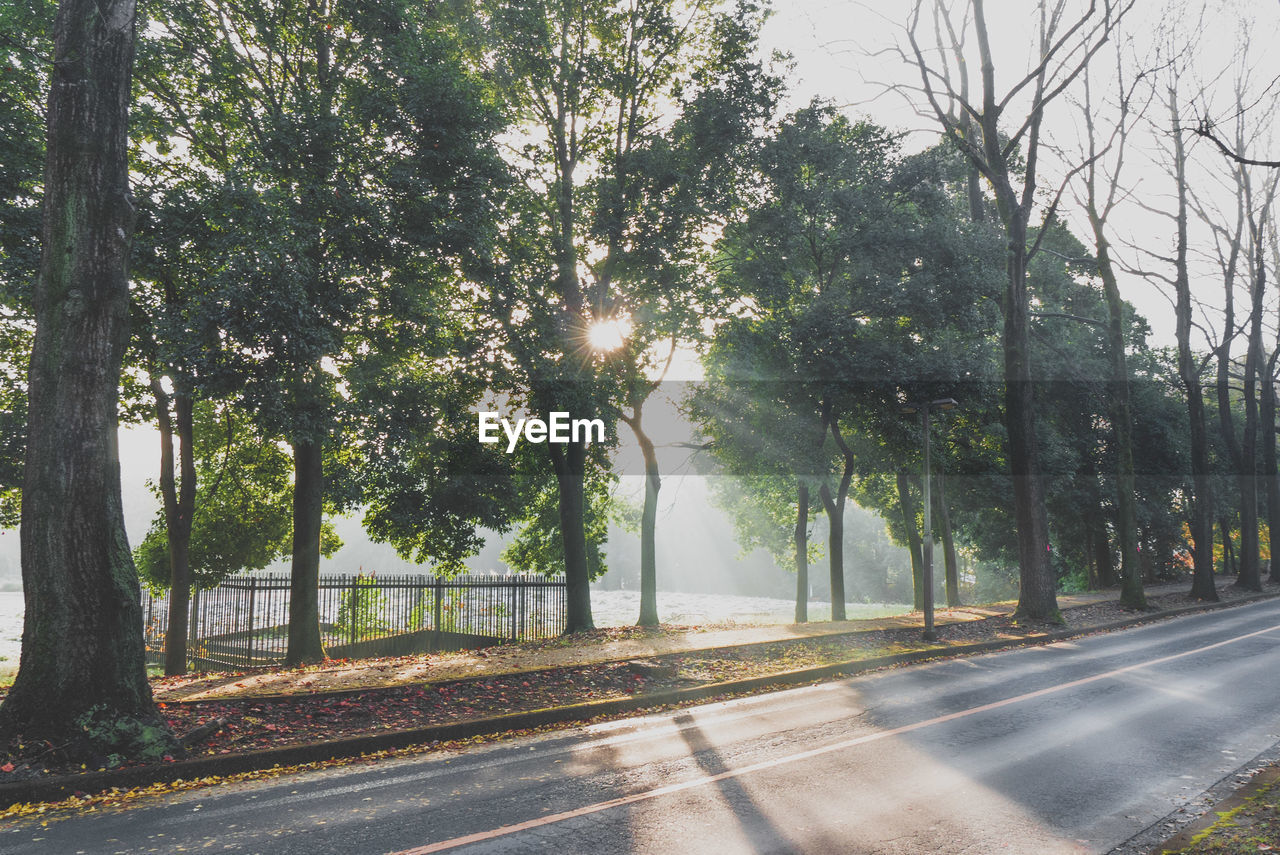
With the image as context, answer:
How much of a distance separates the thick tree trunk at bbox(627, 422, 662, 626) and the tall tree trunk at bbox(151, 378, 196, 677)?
12800 mm

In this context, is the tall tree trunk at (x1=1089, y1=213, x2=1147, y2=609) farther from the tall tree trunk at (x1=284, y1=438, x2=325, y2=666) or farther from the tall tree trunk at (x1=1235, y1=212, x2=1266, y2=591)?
the tall tree trunk at (x1=284, y1=438, x2=325, y2=666)

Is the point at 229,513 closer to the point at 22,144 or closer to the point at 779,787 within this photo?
the point at 22,144

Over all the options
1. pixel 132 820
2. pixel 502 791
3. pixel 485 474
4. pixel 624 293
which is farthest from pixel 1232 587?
pixel 132 820

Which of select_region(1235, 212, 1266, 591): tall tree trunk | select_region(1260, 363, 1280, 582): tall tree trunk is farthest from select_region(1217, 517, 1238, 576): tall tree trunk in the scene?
select_region(1235, 212, 1266, 591): tall tree trunk

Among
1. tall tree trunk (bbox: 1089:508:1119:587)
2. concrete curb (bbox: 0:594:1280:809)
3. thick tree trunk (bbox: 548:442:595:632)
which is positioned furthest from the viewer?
tall tree trunk (bbox: 1089:508:1119:587)

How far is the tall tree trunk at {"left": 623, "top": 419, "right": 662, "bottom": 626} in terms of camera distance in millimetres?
23969

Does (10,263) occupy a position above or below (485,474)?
above

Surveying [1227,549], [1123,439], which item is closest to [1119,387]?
[1123,439]

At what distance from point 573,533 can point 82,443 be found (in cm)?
1240

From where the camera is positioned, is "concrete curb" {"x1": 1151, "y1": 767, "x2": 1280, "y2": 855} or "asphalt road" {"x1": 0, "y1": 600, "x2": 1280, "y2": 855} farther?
"asphalt road" {"x1": 0, "y1": 600, "x2": 1280, "y2": 855}

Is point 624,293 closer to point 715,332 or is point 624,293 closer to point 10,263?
point 715,332

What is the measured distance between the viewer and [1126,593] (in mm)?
21469

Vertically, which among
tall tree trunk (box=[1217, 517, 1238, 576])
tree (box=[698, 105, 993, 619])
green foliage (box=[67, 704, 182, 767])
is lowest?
tall tree trunk (box=[1217, 517, 1238, 576])

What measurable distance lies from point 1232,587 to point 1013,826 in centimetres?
3199
